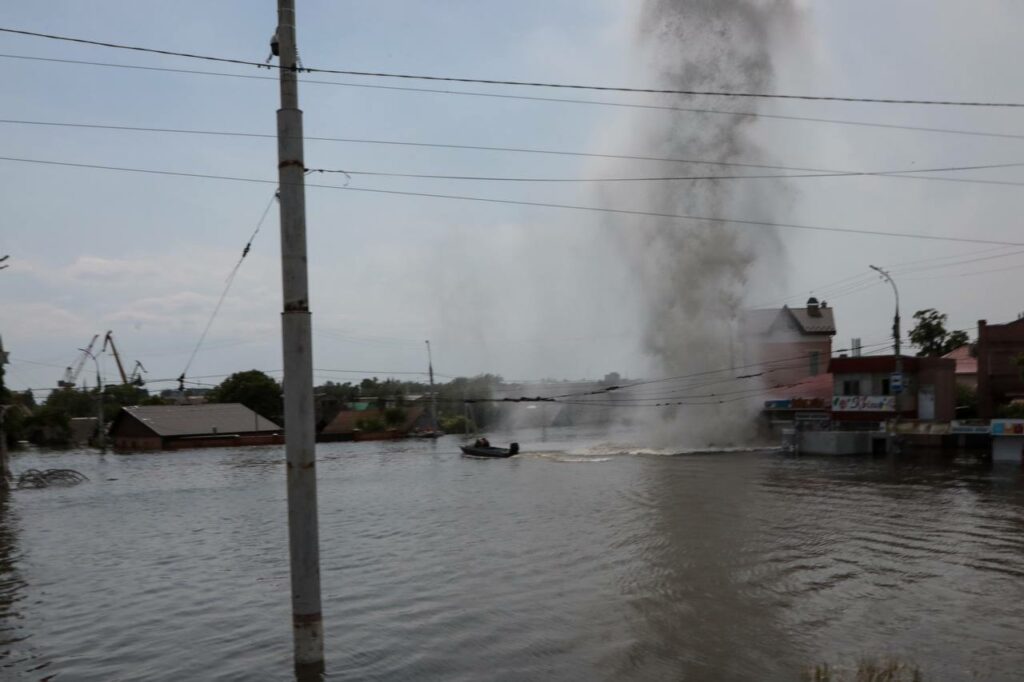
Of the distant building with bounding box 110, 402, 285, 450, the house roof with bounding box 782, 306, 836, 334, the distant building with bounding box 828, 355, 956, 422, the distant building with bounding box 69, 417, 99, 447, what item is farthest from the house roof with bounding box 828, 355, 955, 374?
the distant building with bounding box 69, 417, 99, 447

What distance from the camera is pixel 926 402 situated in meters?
63.5

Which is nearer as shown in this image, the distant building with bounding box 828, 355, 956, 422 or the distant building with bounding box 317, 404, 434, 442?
the distant building with bounding box 828, 355, 956, 422

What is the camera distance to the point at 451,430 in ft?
483

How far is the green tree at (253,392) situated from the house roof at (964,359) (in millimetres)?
92860

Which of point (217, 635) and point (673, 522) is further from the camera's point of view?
point (673, 522)

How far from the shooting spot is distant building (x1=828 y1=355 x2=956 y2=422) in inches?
2470

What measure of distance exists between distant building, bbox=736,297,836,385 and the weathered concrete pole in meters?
78.0

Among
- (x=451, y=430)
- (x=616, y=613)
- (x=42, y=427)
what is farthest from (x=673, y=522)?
(x=42, y=427)

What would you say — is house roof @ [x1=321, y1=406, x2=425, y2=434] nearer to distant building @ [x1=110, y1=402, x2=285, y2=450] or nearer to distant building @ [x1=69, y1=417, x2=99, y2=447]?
distant building @ [x1=110, y1=402, x2=285, y2=450]

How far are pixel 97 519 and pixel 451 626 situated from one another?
29.3 m

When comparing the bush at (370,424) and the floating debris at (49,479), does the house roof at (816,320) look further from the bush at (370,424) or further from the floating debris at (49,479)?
the floating debris at (49,479)

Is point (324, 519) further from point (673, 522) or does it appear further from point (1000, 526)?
point (1000, 526)

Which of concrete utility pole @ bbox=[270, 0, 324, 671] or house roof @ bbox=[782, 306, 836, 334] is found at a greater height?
house roof @ bbox=[782, 306, 836, 334]

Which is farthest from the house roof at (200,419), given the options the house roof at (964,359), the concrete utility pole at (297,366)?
the concrete utility pole at (297,366)
